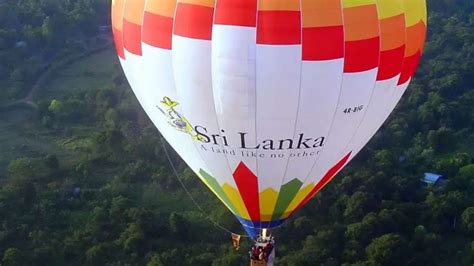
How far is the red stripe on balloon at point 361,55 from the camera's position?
30.0ft

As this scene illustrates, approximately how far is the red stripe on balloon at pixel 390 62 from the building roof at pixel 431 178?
7866 millimetres

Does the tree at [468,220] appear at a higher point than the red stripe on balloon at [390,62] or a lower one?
lower

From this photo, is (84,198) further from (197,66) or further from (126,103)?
(197,66)

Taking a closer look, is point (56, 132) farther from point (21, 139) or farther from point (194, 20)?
point (194, 20)

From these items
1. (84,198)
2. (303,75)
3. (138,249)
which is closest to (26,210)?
(84,198)

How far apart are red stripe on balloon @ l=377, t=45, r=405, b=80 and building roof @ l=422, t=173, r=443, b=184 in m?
7.87

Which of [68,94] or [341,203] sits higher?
[68,94]

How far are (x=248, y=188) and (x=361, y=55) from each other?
2.18m

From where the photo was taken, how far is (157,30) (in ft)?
31.1

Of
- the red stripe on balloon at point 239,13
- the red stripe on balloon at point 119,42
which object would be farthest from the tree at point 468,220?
the red stripe on balloon at point 239,13

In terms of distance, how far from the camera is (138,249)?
14.9m

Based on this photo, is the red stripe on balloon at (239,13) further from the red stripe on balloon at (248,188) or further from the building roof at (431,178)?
the building roof at (431,178)

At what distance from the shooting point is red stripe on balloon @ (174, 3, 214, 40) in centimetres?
903

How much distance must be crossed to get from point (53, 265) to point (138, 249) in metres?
1.50
